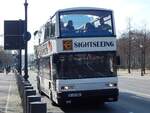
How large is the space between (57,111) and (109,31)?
3.74 meters

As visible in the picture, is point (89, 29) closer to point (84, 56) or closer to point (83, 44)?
point (83, 44)

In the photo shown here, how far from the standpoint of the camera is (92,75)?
2012 cm

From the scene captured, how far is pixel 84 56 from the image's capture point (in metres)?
20.3

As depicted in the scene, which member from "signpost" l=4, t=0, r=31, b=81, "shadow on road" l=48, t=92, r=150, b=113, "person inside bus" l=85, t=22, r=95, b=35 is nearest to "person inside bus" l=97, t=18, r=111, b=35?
"person inside bus" l=85, t=22, r=95, b=35

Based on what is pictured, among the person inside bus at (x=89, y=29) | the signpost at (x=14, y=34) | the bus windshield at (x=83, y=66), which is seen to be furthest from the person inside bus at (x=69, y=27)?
the signpost at (x=14, y=34)

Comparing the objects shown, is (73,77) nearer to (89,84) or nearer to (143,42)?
(89,84)

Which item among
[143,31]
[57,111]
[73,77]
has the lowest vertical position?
[57,111]

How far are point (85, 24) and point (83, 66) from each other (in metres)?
1.72

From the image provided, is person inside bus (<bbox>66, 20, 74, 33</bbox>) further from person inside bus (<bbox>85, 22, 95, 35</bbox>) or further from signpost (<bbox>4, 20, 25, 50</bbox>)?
signpost (<bbox>4, 20, 25, 50</bbox>)

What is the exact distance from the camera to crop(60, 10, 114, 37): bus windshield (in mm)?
20438

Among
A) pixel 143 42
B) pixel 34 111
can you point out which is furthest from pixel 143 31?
pixel 34 111

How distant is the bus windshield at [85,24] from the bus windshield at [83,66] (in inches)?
35.2

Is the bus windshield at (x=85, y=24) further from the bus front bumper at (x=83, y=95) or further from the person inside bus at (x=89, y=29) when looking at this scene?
the bus front bumper at (x=83, y=95)

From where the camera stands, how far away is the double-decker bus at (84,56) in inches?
786
